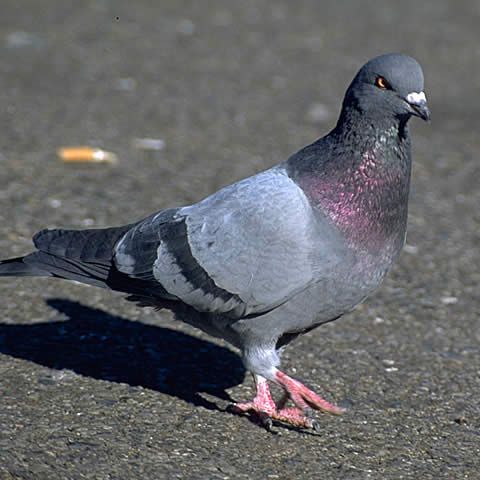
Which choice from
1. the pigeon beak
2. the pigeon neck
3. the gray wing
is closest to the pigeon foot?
the gray wing

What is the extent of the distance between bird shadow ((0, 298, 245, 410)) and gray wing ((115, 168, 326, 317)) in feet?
1.81

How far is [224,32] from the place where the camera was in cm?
927

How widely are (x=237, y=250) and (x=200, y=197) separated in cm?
247

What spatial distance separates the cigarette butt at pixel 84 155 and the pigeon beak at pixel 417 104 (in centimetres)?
327

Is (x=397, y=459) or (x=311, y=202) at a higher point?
(x=311, y=202)

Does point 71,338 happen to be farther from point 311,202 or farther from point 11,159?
point 11,159

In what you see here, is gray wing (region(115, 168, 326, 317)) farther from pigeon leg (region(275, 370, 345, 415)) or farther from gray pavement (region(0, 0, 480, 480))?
gray pavement (region(0, 0, 480, 480))

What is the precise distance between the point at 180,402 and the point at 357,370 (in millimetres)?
841

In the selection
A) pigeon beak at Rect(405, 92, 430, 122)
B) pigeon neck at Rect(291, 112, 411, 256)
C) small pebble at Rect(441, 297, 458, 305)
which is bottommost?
small pebble at Rect(441, 297, 458, 305)

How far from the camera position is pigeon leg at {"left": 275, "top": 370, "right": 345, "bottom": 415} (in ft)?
12.8

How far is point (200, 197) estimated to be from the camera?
6.29 meters

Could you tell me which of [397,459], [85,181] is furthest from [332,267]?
[85,181]

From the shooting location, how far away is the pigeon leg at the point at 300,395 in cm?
390

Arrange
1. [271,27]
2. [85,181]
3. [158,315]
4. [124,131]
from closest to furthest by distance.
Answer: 1. [158,315]
2. [85,181]
3. [124,131]
4. [271,27]
